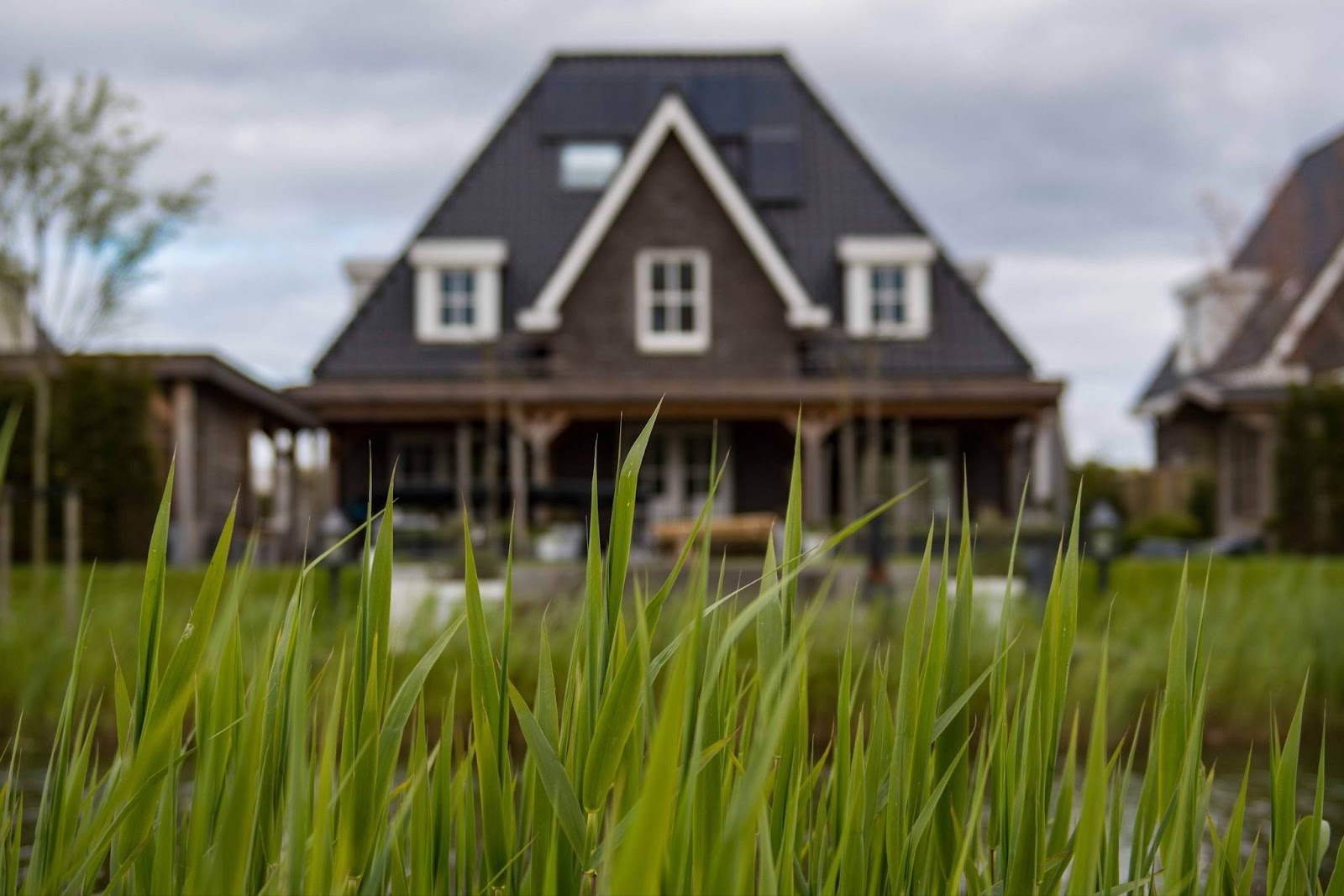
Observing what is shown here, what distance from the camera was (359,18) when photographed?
11.1 metres

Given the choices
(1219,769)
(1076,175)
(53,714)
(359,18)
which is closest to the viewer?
(1219,769)

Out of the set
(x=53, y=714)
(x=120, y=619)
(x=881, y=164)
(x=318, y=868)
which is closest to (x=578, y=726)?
(x=318, y=868)

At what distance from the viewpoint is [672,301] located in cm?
2061

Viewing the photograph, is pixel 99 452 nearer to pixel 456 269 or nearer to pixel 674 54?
pixel 456 269

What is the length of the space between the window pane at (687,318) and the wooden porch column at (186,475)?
676 cm

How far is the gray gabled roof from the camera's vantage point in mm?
21031

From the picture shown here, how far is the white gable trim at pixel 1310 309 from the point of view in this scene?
2330 centimetres

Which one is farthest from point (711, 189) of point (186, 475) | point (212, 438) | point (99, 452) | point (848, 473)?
point (99, 452)

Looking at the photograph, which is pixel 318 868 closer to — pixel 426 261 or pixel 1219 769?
pixel 1219 769

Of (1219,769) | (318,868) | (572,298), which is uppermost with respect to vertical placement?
(572,298)

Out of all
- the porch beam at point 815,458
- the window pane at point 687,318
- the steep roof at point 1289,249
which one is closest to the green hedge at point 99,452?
the porch beam at point 815,458

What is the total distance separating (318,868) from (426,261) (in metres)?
20.1

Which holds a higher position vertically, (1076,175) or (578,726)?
(1076,175)

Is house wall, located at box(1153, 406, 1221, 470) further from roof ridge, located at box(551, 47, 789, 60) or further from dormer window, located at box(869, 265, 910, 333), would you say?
roof ridge, located at box(551, 47, 789, 60)
